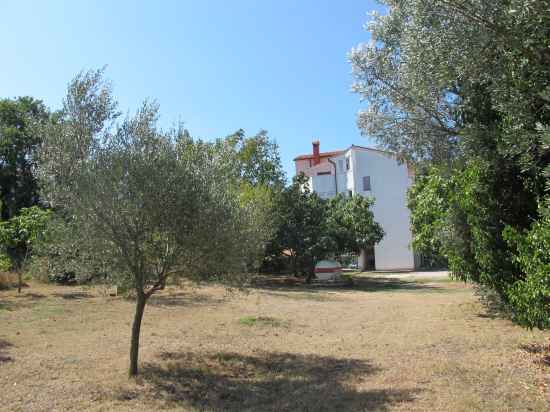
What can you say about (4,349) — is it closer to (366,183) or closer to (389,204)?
(389,204)

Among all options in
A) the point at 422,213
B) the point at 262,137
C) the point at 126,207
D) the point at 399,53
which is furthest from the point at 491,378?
the point at 262,137

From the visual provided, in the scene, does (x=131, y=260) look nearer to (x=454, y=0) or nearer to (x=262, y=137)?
(x=454, y=0)

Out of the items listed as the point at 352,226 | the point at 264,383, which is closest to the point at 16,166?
the point at 352,226

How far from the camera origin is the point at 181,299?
19875mm

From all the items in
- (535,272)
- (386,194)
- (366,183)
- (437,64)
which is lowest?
(535,272)

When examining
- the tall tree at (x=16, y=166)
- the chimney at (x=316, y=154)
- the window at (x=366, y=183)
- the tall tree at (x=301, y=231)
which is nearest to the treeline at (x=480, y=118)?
the tall tree at (x=301, y=231)

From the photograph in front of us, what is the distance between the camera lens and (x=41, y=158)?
794cm

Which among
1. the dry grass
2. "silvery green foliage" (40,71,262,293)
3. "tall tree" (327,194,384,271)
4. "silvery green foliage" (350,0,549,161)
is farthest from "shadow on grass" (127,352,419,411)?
"tall tree" (327,194,384,271)

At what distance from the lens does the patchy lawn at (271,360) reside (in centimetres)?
729

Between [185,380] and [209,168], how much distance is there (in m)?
3.82

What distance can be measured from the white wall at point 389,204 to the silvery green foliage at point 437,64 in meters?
34.6

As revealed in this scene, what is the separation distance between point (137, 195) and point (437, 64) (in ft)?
18.0

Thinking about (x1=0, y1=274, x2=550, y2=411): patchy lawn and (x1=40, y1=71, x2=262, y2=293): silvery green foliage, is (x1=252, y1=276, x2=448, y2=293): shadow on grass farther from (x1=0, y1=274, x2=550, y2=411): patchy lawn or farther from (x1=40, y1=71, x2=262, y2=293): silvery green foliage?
(x1=40, y1=71, x2=262, y2=293): silvery green foliage

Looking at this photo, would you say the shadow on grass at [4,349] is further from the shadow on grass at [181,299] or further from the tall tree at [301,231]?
the tall tree at [301,231]
